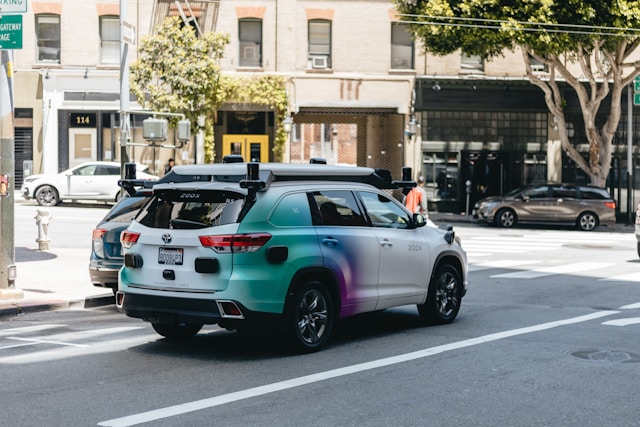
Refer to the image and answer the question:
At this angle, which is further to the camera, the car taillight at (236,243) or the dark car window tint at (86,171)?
the dark car window tint at (86,171)

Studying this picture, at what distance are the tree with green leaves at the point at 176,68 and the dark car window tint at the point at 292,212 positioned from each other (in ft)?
87.8

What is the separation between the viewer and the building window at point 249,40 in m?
38.6

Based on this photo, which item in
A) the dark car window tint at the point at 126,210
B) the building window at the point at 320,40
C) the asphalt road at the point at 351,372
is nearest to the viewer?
the asphalt road at the point at 351,372

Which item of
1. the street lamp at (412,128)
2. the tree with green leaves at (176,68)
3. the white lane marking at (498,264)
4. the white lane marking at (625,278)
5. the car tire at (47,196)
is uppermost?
the tree with green leaves at (176,68)

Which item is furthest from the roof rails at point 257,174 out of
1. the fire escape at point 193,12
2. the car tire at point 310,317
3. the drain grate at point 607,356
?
the fire escape at point 193,12

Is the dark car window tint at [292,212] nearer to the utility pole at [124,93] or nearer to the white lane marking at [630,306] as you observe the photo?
the white lane marking at [630,306]

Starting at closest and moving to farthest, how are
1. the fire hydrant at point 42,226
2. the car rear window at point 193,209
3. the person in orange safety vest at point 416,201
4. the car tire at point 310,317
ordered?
1. the car rear window at point 193,209
2. the car tire at point 310,317
3. the fire hydrant at point 42,226
4. the person in orange safety vest at point 416,201

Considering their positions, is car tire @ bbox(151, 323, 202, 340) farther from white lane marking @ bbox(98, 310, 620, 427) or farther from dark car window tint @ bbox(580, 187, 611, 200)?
dark car window tint @ bbox(580, 187, 611, 200)

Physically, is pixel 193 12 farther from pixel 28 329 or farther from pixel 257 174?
pixel 257 174

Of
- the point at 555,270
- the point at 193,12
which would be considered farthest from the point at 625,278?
the point at 193,12

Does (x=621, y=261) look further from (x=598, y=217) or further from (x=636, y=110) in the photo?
(x=636, y=110)

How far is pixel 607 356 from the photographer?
31.6 ft

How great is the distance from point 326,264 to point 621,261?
12747 millimetres

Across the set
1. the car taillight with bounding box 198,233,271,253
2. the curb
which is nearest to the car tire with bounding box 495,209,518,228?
the curb
